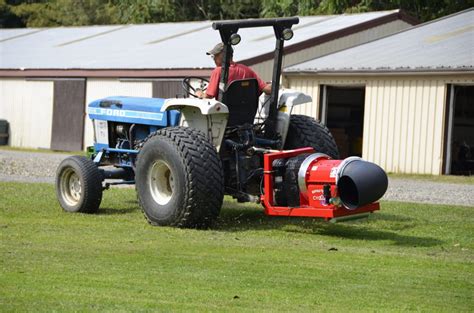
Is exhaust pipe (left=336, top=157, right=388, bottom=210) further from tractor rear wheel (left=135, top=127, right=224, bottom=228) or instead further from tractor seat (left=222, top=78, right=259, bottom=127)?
tractor seat (left=222, top=78, right=259, bottom=127)

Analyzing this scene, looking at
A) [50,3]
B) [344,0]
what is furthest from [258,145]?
[50,3]

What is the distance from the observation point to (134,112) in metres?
14.4

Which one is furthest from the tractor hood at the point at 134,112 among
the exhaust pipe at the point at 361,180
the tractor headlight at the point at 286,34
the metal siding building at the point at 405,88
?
the metal siding building at the point at 405,88

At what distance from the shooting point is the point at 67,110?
1345 inches

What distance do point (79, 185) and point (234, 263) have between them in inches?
197

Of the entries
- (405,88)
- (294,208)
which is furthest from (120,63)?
(294,208)

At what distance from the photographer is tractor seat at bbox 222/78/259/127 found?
41.8 feet

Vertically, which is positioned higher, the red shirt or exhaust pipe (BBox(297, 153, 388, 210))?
the red shirt

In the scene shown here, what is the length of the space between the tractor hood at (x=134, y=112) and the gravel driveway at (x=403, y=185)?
187 inches

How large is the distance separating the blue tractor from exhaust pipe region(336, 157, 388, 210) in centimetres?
66

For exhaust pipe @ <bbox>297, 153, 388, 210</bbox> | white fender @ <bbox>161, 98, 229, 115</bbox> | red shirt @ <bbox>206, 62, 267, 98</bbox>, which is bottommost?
exhaust pipe @ <bbox>297, 153, 388, 210</bbox>

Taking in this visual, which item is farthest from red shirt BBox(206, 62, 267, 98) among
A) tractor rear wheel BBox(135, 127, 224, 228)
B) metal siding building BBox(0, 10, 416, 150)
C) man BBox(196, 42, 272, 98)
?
metal siding building BBox(0, 10, 416, 150)

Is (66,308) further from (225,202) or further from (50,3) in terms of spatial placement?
(50,3)

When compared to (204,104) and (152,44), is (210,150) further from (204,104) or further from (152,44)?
(152,44)
